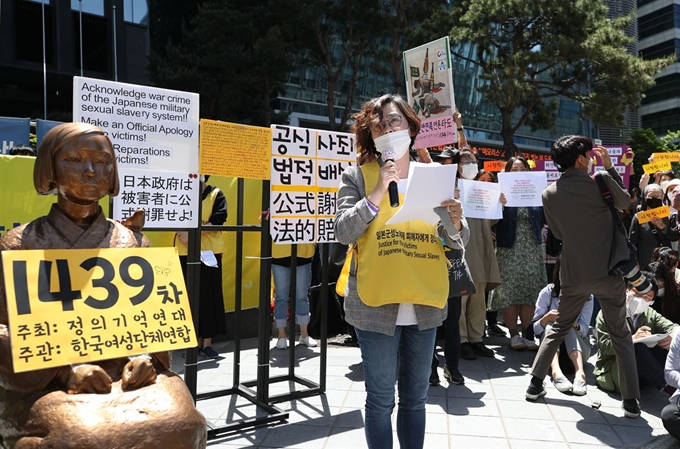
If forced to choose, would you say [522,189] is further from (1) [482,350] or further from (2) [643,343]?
(2) [643,343]

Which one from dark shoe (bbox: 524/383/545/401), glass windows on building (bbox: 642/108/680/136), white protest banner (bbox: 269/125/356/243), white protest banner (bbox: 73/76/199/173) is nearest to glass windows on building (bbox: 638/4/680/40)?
glass windows on building (bbox: 642/108/680/136)

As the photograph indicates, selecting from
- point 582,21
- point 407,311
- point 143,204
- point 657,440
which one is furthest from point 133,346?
point 582,21

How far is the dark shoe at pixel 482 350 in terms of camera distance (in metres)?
5.84

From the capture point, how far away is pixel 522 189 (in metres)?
6.09

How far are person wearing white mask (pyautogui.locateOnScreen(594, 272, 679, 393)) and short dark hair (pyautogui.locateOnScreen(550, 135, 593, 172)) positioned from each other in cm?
124

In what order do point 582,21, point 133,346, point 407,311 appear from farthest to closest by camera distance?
point 582,21, point 407,311, point 133,346

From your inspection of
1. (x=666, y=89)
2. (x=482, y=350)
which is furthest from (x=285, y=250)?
(x=666, y=89)

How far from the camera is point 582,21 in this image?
613 inches

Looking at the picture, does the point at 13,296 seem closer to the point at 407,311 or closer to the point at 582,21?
the point at 407,311

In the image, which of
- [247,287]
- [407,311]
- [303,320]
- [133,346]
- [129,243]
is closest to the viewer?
[133,346]

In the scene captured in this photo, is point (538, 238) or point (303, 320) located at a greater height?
point (538, 238)

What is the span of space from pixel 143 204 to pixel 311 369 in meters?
2.73

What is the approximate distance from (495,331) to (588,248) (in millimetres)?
3043

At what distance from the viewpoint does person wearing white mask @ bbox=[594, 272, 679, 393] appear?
4445 millimetres
